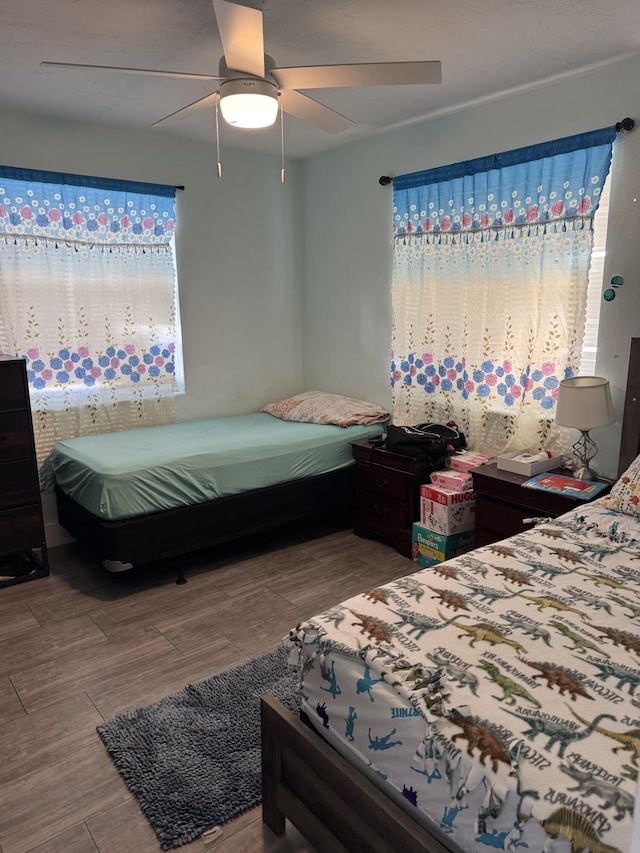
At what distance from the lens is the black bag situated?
3512 millimetres

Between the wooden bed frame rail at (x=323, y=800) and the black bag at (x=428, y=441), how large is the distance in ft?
6.69

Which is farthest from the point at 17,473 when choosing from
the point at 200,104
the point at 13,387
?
the point at 200,104

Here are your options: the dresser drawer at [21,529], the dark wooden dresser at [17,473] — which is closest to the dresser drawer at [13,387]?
the dark wooden dresser at [17,473]

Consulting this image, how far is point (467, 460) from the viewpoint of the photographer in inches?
136

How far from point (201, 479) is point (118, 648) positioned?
980mm

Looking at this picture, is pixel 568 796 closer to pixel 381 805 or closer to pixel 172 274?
pixel 381 805

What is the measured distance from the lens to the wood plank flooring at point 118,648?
5.84ft

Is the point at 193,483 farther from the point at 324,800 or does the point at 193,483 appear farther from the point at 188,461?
the point at 324,800

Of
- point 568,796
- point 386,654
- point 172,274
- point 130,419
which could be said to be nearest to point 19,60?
point 172,274

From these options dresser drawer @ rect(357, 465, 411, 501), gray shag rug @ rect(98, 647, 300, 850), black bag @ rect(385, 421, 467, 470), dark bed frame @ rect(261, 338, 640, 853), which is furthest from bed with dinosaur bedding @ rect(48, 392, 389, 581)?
dark bed frame @ rect(261, 338, 640, 853)

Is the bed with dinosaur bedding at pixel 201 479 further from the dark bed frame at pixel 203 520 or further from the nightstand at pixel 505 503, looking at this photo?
the nightstand at pixel 505 503

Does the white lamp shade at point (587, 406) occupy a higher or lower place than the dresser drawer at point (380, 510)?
higher

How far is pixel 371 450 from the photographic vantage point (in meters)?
3.74

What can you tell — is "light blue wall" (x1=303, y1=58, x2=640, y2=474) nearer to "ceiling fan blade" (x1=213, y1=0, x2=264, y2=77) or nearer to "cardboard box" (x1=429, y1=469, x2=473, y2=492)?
"cardboard box" (x1=429, y1=469, x2=473, y2=492)
